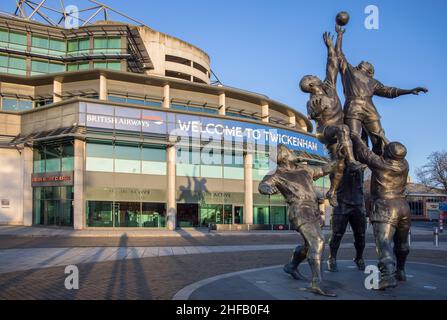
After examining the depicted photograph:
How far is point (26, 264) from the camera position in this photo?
36.4ft

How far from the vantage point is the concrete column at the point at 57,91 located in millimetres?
32606

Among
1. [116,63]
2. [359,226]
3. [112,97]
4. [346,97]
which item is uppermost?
[116,63]

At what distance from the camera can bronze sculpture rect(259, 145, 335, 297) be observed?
20.7ft

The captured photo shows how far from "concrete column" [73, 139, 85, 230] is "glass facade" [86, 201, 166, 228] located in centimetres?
57

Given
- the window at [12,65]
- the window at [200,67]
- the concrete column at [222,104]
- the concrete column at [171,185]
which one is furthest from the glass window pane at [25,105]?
the window at [200,67]

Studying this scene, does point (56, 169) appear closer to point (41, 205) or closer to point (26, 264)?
point (41, 205)

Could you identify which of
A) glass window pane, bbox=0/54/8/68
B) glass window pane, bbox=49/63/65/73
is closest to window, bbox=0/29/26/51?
glass window pane, bbox=0/54/8/68

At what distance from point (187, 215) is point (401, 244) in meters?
25.6

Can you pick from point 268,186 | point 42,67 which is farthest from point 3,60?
point 268,186

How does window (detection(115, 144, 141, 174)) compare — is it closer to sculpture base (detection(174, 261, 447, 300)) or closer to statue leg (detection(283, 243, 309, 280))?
sculpture base (detection(174, 261, 447, 300))

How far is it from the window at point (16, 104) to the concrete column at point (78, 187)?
880 cm

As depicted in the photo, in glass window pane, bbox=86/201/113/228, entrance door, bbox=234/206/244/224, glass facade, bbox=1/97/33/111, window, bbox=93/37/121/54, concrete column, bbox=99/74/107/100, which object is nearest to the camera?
glass window pane, bbox=86/201/113/228
